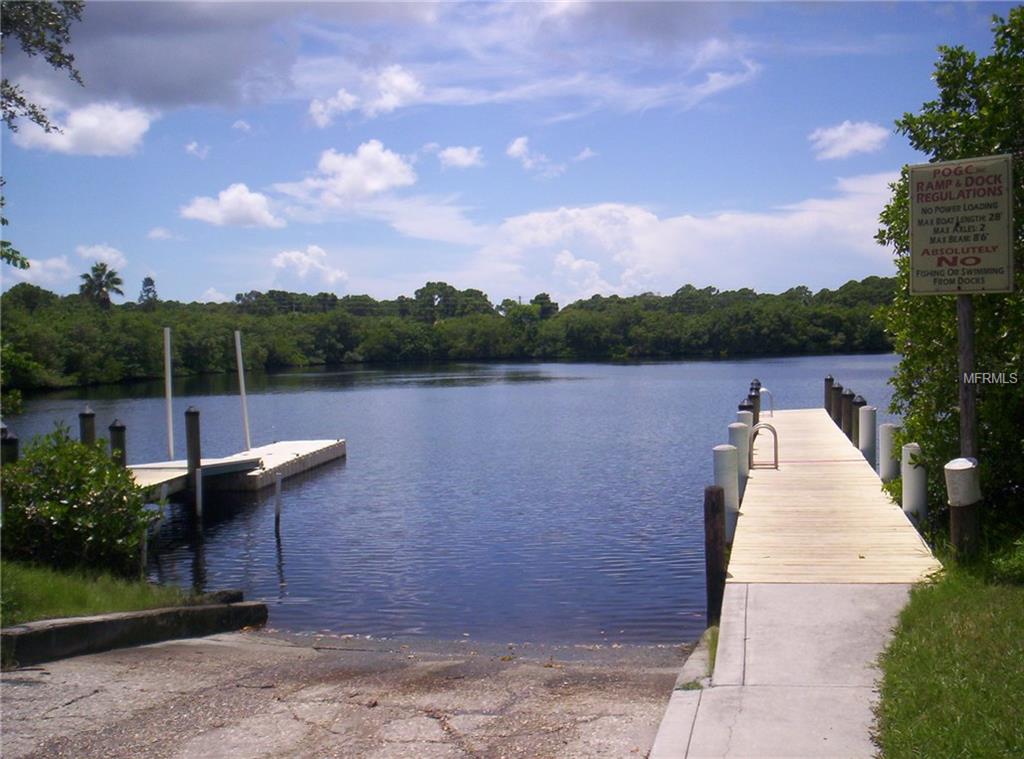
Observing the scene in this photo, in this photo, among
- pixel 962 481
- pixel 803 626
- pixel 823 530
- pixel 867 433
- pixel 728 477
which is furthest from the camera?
pixel 867 433

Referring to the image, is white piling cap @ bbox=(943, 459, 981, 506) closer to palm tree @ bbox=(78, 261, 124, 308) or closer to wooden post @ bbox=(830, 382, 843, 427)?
wooden post @ bbox=(830, 382, 843, 427)

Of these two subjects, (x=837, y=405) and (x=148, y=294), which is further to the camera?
(x=148, y=294)

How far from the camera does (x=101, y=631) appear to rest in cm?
798

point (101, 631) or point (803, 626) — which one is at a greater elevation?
point (803, 626)

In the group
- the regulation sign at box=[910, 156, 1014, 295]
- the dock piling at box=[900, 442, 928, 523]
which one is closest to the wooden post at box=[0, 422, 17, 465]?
the dock piling at box=[900, 442, 928, 523]

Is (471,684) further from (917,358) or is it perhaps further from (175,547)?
(175,547)

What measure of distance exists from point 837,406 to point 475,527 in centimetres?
1004

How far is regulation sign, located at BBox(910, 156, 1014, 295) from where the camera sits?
8.30 m

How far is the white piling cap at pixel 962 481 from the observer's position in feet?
26.9

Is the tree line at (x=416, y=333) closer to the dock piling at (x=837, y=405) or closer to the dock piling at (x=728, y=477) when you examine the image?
the dock piling at (x=837, y=405)

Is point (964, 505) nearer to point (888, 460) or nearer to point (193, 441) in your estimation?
point (888, 460)

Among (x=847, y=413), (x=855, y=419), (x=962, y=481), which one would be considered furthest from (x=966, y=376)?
(x=847, y=413)

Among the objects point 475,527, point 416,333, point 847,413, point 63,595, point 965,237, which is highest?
point 416,333

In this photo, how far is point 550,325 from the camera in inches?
5153
